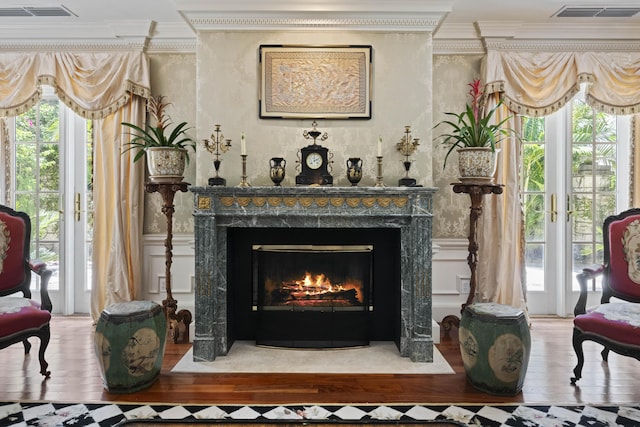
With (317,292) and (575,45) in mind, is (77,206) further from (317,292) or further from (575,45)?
(575,45)

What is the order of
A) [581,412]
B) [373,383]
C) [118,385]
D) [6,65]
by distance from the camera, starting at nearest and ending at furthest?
[581,412] < [118,385] < [373,383] < [6,65]

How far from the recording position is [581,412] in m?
2.36

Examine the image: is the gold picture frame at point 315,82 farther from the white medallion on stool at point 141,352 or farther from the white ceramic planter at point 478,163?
the white medallion on stool at point 141,352

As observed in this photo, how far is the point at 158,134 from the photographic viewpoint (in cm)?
335

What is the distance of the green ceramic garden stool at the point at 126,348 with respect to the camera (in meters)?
2.54

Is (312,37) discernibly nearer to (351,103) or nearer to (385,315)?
(351,103)

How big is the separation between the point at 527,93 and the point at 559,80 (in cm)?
32

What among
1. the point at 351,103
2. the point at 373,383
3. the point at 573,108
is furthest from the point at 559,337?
the point at 351,103

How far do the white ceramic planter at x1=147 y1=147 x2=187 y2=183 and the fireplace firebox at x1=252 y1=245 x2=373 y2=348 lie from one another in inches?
36.0

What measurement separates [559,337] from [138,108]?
14.4ft

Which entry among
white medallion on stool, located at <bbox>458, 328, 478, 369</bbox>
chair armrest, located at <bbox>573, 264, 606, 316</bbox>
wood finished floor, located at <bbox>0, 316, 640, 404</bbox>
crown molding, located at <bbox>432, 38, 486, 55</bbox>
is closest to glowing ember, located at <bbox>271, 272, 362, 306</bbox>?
wood finished floor, located at <bbox>0, 316, 640, 404</bbox>

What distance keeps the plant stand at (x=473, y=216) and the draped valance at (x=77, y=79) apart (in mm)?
3070

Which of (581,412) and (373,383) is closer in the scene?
(581,412)

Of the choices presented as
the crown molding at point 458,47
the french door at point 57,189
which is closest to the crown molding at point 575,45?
the crown molding at point 458,47
